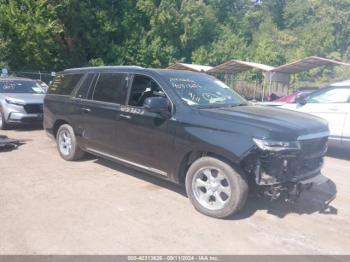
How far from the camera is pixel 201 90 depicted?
18.0 ft

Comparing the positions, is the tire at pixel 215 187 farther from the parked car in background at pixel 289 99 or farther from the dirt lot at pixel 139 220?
the parked car in background at pixel 289 99

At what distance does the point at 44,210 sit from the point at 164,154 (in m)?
1.74

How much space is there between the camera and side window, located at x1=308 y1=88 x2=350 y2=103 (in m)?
8.20

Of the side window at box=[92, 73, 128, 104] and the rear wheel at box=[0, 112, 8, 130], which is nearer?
the side window at box=[92, 73, 128, 104]

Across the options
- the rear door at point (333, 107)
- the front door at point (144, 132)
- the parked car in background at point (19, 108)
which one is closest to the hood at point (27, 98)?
the parked car in background at point (19, 108)

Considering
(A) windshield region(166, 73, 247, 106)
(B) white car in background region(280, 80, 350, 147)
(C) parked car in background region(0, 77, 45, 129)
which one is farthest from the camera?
(C) parked car in background region(0, 77, 45, 129)

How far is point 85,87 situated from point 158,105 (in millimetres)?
2272

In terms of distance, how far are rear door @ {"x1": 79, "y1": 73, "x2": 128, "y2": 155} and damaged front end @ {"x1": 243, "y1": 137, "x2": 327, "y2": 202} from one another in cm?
243

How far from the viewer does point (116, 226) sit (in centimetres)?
432

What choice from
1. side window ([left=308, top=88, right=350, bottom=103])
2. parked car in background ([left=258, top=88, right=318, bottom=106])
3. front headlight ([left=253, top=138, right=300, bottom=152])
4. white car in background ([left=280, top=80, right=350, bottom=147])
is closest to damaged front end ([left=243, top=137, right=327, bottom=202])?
front headlight ([left=253, top=138, right=300, bottom=152])

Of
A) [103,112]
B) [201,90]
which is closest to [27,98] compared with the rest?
[103,112]

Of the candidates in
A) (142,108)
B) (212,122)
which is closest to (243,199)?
(212,122)

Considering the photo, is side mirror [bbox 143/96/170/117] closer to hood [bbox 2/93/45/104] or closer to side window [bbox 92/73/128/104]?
side window [bbox 92/73/128/104]

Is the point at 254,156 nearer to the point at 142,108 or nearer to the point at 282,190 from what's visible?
the point at 282,190
